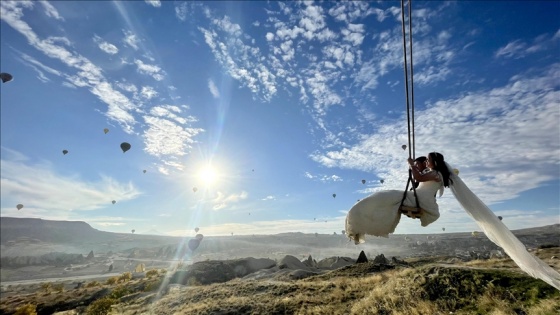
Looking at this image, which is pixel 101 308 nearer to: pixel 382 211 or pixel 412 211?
pixel 382 211

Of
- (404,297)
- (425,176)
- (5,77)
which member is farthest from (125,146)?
(425,176)

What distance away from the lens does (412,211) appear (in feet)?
16.6

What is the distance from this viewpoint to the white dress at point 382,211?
4918 millimetres

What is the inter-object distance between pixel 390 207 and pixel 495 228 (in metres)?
2.24

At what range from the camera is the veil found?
543 cm

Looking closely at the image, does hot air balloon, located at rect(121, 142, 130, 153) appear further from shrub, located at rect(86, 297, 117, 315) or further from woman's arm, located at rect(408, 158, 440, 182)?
woman's arm, located at rect(408, 158, 440, 182)

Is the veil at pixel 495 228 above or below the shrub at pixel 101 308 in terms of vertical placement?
above

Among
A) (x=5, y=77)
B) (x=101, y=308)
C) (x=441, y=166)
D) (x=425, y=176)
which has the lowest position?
(x=101, y=308)

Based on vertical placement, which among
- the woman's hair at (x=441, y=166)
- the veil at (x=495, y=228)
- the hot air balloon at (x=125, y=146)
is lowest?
the veil at (x=495, y=228)

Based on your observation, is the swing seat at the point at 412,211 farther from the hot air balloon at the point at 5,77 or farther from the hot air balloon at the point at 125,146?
the hot air balloon at the point at 5,77

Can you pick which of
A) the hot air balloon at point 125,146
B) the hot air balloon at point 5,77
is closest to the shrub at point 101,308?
the hot air balloon at point 125,146

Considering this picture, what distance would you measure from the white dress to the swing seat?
0.06m

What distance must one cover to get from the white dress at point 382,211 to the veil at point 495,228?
637 mm

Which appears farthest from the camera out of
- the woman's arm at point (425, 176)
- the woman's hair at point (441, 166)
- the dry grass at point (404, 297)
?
the dry grass at point (404, 297)
